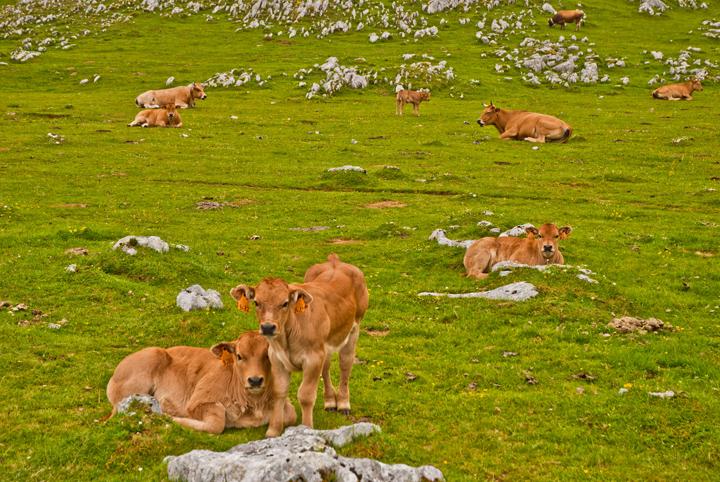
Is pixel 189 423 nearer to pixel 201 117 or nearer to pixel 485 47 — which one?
pixel 201 117

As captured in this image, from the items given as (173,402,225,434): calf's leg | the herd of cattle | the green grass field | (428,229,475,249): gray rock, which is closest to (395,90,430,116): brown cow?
the green grass field

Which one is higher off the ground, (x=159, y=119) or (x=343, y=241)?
(x=343, y=241)

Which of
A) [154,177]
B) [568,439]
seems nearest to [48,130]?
[154,177]

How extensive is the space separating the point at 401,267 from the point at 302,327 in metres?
11.5

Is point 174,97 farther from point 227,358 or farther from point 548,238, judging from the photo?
point 227,358

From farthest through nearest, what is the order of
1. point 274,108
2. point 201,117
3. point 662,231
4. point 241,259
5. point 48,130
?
point 274,108
point 201,117
point 48,130
point 662,231
point 241,259

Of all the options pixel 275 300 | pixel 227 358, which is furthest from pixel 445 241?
pixel 275 300

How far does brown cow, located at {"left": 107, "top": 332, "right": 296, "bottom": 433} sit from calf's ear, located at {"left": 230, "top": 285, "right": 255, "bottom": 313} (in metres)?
0.94

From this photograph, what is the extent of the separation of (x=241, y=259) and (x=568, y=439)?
13007mm

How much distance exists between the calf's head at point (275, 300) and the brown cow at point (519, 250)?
35.4ft

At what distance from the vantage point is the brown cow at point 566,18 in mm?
83812

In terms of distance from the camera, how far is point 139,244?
19.2m

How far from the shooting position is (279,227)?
2566cm

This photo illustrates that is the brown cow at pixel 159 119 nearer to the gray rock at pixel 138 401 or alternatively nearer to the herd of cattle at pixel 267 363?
the herd of cattle at pixel 267 363
